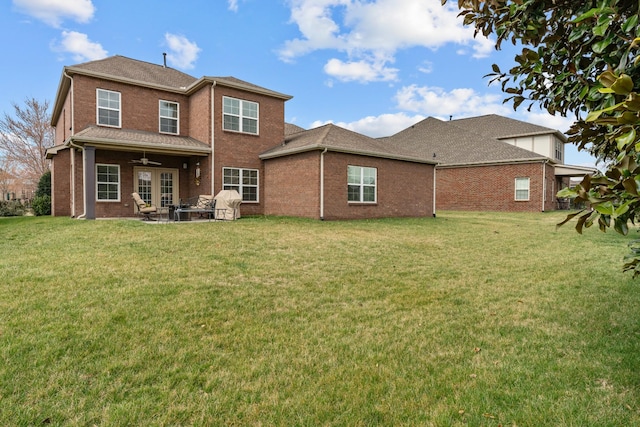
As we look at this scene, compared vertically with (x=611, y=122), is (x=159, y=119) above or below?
above

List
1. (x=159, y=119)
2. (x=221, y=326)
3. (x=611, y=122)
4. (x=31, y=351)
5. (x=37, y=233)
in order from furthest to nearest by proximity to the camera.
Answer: (x=159, y=119) < (x=37, y=233) < (x=221, y=326) < (x=31, y=351) < (x=611, y=122)

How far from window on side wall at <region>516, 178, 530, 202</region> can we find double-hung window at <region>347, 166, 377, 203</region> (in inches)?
487

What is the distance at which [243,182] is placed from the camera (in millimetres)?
16031

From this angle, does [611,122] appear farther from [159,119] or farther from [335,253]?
[159,119]

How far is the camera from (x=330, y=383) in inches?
106

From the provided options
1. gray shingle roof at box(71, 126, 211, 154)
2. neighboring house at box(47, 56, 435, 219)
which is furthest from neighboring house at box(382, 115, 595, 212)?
gray shingle roof at box(71, 126, 211, 154)

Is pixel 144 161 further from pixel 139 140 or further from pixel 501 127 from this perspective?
pixel 501 127

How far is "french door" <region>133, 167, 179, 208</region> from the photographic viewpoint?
15492 mm

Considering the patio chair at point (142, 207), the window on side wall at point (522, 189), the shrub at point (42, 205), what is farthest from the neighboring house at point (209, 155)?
the window on side wall at point (522, 189)

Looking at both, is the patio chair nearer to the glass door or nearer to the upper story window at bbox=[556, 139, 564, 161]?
the glass door

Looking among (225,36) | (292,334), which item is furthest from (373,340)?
(225,36)

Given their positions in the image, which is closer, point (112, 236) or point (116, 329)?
point (116, 329)

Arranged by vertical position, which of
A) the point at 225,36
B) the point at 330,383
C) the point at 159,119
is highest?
the point at 225,36

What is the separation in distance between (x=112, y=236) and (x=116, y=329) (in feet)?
19.2
